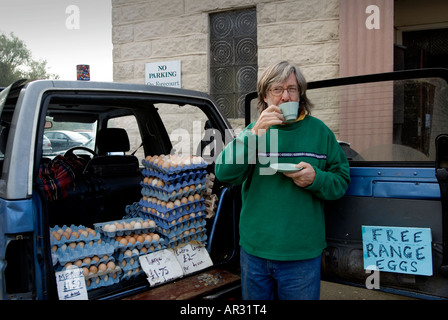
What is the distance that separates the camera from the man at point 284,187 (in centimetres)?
196

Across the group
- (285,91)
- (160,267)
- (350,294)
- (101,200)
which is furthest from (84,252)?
(350,294)

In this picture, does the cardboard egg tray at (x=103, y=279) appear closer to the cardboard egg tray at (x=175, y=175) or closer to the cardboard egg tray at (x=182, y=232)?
the cardboard egg tray at (x=182, y=232)

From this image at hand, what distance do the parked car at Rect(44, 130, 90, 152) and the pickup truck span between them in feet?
3.01

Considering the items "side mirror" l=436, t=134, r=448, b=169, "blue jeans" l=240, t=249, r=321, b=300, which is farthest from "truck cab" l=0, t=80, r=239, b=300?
"side mirror" l=436, t=134, r=448, b=169

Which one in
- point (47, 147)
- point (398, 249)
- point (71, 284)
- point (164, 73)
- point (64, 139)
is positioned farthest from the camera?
point (164, 73)

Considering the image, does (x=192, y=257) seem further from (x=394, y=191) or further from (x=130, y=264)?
(x=394, y=191)

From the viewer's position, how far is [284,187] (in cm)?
200

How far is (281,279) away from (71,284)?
1.17 m

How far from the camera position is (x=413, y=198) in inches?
82.6

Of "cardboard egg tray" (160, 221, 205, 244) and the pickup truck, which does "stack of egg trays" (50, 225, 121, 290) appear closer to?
the pickup truck

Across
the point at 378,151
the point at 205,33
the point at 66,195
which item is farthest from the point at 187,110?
the point at 378,151

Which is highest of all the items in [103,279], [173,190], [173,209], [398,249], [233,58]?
[233,58]

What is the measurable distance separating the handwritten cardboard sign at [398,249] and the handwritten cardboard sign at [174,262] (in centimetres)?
116

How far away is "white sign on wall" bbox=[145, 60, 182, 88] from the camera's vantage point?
23.9 feet
